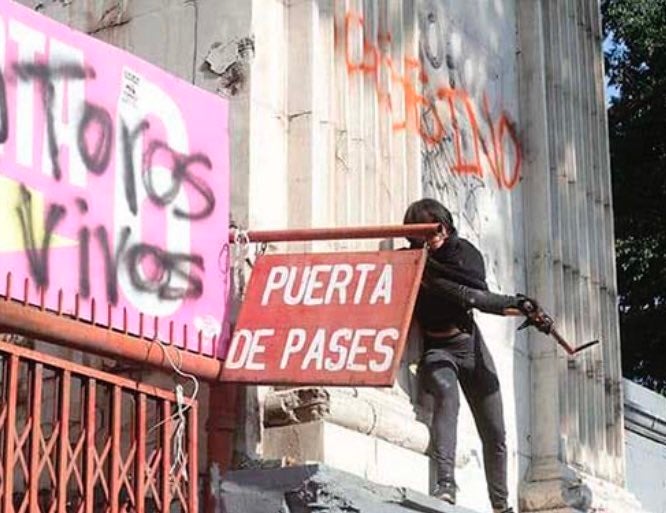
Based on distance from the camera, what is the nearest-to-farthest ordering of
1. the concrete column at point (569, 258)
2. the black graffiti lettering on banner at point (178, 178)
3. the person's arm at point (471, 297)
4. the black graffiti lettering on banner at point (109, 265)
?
1. the black graffiti lettering on banner at point (109, 265)
2. the black graffiti lettering on banner at point (178, 178)
3. the person's arm at point (471, 297)
4. the concrete column at point (569, 258)

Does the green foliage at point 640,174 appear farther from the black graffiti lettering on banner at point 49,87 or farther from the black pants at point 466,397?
the black graffiti lettering on banner at point 49,87

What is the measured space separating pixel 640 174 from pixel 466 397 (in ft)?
33.8

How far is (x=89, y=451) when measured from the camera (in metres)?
6.48

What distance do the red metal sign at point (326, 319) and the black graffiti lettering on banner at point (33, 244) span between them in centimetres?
110

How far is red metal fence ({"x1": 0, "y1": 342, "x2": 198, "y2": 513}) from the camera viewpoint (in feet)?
20.3

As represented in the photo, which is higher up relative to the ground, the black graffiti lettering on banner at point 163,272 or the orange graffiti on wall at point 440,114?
the orange graffiti on wall at point 440,114

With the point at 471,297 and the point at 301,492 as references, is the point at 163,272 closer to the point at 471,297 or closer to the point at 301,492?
the point at 301,492

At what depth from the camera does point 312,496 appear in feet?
23.1

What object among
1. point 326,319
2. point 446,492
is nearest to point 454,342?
point 446,492

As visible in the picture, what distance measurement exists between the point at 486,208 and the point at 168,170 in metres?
3.32

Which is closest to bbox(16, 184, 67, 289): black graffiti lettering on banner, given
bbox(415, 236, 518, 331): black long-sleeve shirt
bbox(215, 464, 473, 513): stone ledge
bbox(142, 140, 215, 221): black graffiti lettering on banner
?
bbox(142, 140, 215, 221): black graffiti lettering on banner

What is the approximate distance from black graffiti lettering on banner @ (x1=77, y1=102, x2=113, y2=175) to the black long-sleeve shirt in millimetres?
2101

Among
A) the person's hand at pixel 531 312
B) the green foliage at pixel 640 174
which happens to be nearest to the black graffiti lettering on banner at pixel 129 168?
the person's hand at pixel 531 312

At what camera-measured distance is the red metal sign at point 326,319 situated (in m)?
7.02
